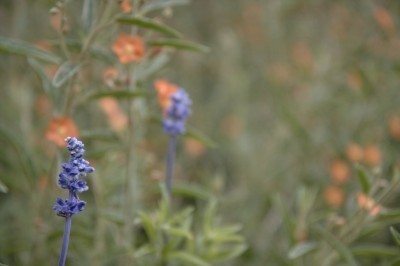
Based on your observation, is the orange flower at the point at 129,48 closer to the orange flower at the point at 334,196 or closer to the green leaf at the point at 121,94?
the green leaf at the point at 121,94

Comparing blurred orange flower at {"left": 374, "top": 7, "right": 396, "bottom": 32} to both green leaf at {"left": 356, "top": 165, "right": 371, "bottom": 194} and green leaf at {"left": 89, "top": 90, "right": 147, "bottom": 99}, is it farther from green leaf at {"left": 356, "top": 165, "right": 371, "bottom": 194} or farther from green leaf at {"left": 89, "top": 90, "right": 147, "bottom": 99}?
green leaf at {"left": 89, "top": 90, "right": 147, "bottom": 99}

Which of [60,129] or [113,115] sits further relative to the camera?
[113,115]

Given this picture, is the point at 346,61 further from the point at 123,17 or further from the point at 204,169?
the point at 123,17

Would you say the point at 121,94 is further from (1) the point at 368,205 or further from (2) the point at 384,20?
(2) the point at 384,20

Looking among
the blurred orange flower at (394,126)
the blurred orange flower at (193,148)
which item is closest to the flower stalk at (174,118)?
the blurred orange flower at (193,148)

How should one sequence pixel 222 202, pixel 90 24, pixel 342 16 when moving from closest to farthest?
1. pixel 90 24
2. pixel 222 202
3. pixel 342 16

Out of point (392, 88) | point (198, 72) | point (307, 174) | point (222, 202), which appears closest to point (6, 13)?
point (198, 72)

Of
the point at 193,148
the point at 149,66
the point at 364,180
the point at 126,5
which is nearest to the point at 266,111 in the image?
the point at 193,148
